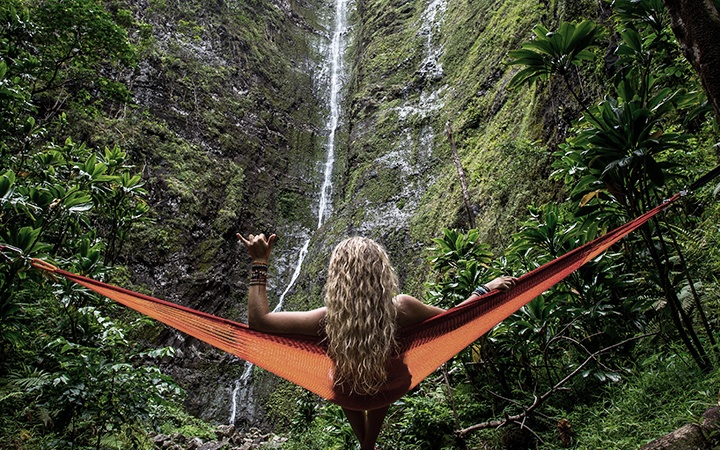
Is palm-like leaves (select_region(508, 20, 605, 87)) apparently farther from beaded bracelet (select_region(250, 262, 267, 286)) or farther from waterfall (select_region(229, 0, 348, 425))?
waterfall (select_region(229, 0, 348, 425))

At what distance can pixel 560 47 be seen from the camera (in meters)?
2.12

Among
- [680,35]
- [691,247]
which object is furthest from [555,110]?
[680,35]

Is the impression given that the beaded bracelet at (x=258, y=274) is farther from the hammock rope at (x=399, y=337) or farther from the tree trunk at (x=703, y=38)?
the tree trunk at (x=703, y=38)

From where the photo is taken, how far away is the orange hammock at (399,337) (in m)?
1.31

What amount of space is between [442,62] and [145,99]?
6.92 meters

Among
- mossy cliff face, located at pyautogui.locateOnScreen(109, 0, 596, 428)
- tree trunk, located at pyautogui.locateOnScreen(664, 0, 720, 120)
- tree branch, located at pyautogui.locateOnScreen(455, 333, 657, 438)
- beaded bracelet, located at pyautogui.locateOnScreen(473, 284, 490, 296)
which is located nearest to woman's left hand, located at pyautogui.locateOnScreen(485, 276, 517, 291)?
beaded bracelet, located at pyautogui.locateOnScreen(473, 284, 490, 296)

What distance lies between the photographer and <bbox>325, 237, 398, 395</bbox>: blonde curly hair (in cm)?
123

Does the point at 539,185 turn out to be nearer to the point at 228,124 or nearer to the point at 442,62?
the point at 442,62

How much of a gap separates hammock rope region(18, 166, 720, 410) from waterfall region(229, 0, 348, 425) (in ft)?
21.2

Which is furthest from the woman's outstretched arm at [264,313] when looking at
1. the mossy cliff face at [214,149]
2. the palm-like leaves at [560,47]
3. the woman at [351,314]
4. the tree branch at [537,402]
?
the mossy cliff face at [214,149]

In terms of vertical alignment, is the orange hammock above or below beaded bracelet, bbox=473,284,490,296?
below

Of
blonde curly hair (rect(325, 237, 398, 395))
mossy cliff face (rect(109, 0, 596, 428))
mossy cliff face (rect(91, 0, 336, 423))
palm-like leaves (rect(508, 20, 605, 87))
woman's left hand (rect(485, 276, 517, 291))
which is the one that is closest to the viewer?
blonde curly hair (rect(325, 237, 398, 395))

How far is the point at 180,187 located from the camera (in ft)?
28.4

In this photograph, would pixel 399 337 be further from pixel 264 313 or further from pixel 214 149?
pixel 214 149
